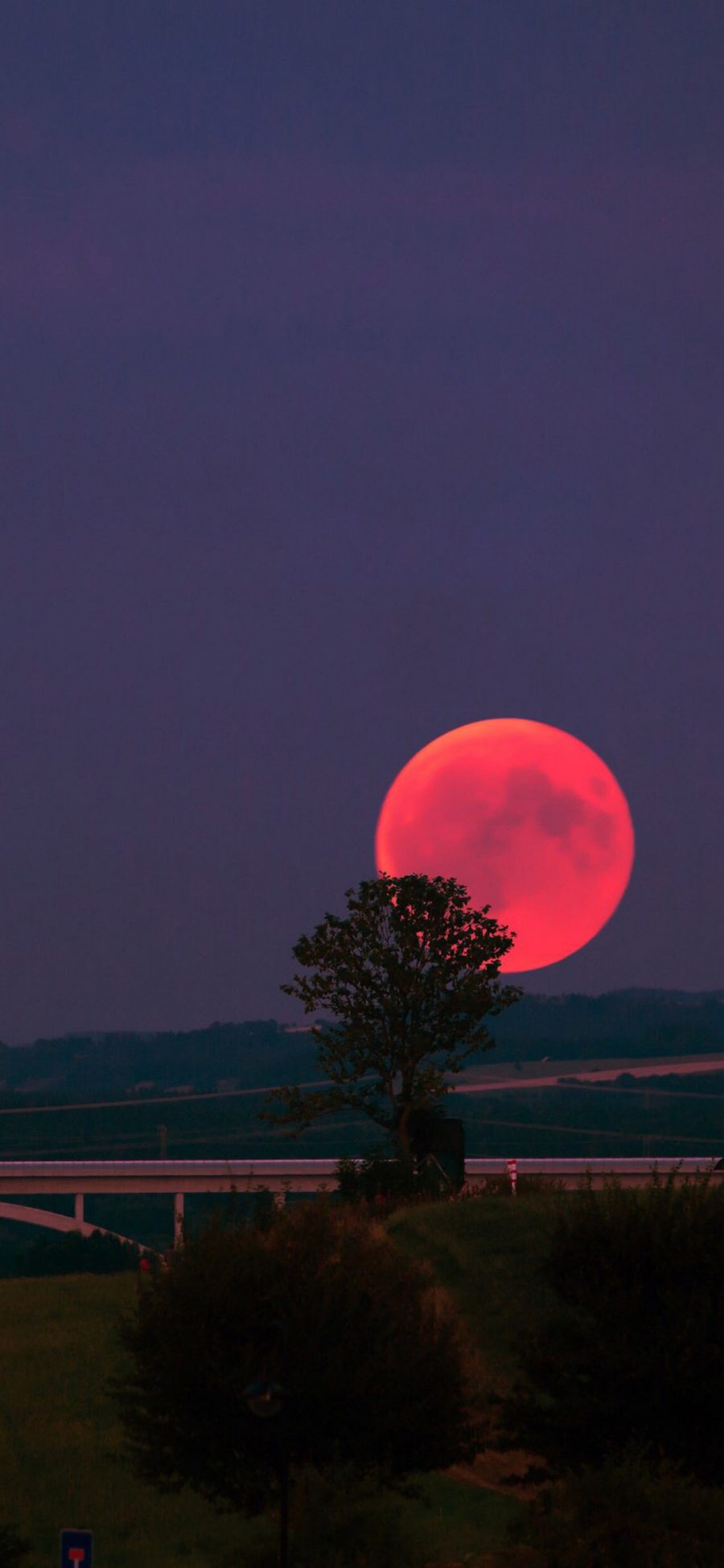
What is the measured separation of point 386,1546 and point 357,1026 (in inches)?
1178

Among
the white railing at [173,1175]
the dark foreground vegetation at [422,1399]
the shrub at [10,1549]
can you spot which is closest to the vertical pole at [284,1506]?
the dark foreground vegetation at [422,1399]

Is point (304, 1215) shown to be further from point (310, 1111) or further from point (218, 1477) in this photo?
point (310, 1111)

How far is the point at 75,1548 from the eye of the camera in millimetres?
20125

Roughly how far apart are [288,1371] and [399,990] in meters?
29.4

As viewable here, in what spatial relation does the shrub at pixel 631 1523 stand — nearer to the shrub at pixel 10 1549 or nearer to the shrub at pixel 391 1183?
the shrub at pixel 10 1549

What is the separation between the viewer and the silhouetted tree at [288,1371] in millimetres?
23969

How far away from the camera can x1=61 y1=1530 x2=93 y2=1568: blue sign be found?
20.0 meters

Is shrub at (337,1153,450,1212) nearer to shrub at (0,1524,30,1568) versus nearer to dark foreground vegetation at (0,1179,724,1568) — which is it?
dark foreground vegetation at (0,1179,724,1568)

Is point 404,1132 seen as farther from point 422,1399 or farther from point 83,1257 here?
point 83,1257

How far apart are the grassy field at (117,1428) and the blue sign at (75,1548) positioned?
428 centimetres

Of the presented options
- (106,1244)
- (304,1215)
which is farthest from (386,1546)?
(106,1244)

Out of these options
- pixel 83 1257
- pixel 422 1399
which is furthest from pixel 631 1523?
pixel 83 1257

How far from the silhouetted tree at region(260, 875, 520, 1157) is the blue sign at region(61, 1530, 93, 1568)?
3223cm

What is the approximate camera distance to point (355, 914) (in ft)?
175
